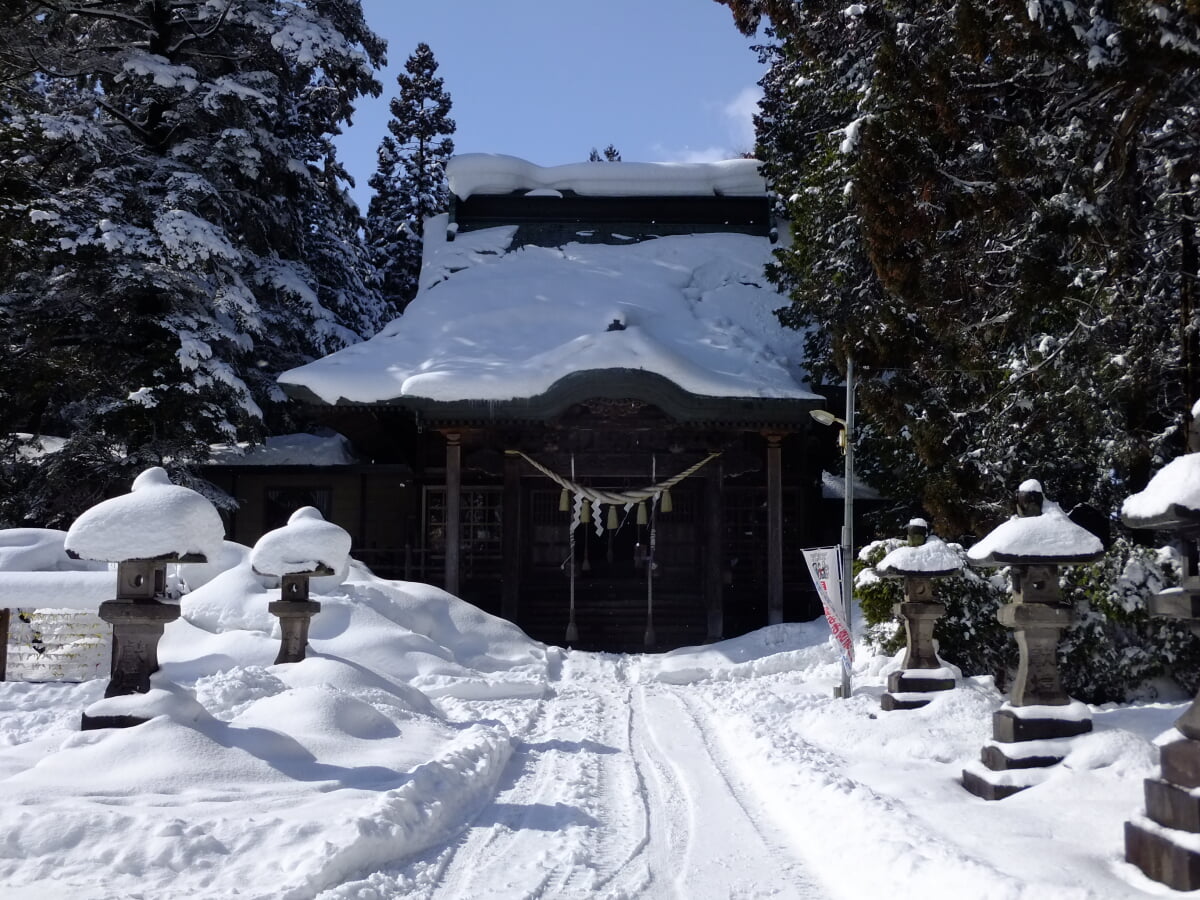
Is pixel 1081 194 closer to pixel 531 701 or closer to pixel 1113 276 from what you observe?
pixel 1113 276

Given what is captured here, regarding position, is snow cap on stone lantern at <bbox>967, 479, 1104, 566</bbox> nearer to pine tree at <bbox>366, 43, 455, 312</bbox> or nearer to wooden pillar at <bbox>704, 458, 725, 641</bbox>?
wooden pillar at <bbox>704, 458, 725, 641</bbox>

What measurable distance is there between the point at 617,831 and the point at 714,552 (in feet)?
36.3

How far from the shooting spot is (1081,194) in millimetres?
8188

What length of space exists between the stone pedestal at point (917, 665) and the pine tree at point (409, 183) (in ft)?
78.5

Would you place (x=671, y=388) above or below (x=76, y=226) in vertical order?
below

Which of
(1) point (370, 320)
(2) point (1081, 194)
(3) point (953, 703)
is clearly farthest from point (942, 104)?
(1) point (370, 320)

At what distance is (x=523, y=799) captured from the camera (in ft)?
21.2

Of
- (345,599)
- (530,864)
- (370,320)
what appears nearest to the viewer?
(530,864)

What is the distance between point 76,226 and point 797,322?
41.3 feet

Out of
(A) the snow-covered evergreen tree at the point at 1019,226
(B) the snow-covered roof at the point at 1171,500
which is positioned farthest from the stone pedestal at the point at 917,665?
(B) the snow-covered roof at the point at 1171,500

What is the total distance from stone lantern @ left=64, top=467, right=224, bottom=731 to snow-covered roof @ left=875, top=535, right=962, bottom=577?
600 cm

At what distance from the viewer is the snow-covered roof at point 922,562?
9000mm

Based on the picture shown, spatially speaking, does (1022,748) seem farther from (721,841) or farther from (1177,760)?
(721,841)

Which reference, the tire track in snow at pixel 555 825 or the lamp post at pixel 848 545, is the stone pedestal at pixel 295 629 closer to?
the tire track in snow at pixel 555 825
